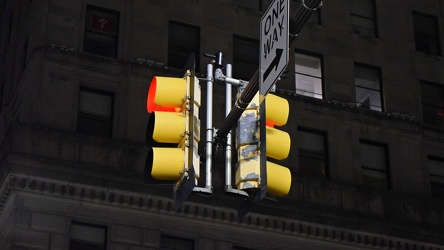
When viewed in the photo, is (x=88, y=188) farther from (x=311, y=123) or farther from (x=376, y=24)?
(x=376, y=24)

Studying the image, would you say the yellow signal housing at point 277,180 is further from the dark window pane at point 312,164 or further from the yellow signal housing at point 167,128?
the dark window pane at point 312,164

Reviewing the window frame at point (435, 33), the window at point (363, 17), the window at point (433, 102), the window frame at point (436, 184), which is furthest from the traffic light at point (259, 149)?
the window frame at point (435, 33)

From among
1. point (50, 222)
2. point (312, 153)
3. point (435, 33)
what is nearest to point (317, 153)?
point (312, 153)

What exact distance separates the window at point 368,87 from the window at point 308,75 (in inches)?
66.9

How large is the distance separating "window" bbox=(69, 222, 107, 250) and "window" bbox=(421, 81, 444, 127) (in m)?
14.8

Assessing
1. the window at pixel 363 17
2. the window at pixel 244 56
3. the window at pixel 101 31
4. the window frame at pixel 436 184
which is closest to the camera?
the window at pixel 101 31

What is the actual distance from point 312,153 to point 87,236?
9.46 m

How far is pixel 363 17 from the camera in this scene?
3988 cm

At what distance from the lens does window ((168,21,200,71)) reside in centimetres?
3512

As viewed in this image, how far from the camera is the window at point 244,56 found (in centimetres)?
3603

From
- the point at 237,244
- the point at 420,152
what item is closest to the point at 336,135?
the point at 420,152

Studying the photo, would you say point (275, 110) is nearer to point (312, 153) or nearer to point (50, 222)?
point (50, 222)

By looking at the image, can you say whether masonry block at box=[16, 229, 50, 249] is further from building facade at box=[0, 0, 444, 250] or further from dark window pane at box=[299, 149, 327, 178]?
dark window pane at box=[299, 149, 327, 178]

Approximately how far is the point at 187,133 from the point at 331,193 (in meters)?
23.2
